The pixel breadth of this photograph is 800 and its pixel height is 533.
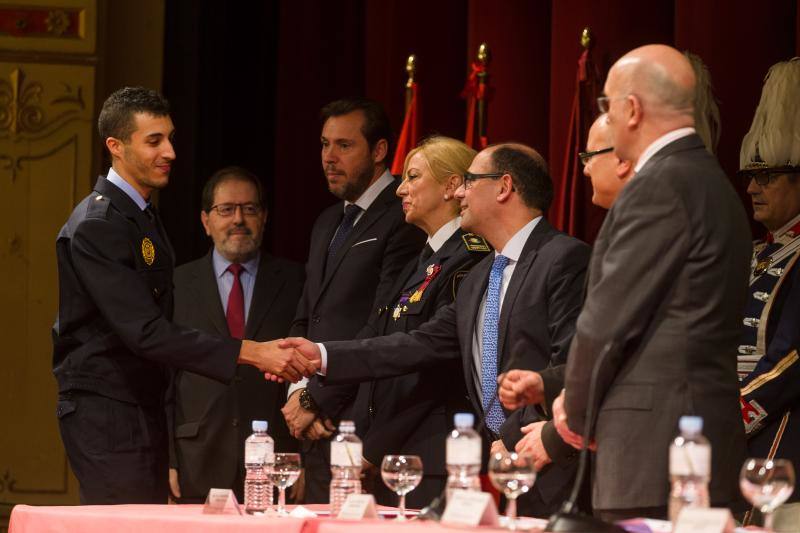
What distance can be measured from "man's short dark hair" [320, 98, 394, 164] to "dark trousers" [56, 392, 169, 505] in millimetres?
1521

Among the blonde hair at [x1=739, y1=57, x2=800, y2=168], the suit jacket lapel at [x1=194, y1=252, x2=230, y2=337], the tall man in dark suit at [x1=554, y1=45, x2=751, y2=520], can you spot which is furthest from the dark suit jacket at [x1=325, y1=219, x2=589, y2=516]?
the suit jacket lapel at [x1=194, y1=252, x2=230, y2=337]

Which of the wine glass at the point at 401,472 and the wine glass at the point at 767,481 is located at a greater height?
the wine glass at the point at 767,481

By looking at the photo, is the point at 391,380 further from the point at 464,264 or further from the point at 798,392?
the point at 798,392

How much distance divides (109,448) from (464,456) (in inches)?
55.2

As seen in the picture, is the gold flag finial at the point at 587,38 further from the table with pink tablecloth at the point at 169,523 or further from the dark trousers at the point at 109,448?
the table with pink tablecloth at the point at 169,523

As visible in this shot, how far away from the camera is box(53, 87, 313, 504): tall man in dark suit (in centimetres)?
349

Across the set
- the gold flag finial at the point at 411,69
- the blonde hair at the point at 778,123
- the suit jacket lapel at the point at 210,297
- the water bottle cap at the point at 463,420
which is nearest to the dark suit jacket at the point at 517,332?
the blonde hair at the point at 778,123

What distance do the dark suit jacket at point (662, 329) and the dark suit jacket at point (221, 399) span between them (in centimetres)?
236

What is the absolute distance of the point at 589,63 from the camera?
14.4ft

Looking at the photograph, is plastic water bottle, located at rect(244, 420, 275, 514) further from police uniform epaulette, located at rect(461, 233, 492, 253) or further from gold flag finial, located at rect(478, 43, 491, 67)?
gold flag finial, located at rect(478, 43, 491, 67)

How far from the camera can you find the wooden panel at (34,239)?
5.74 meters

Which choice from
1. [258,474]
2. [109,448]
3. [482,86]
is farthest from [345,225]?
[258,474]

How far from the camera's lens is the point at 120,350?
3.60 meters

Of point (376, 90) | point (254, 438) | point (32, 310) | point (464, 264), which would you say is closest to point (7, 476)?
point (32, 310)
